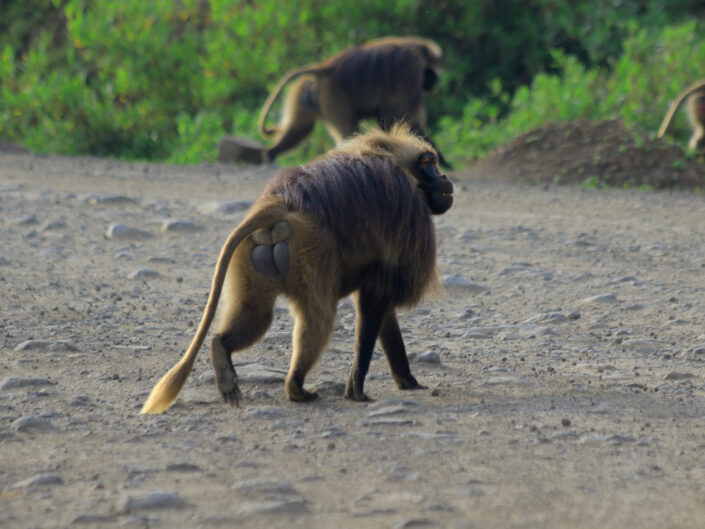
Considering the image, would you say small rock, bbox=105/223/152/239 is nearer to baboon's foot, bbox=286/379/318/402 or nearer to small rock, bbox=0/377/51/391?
small rock, bbox=0/377/51/391

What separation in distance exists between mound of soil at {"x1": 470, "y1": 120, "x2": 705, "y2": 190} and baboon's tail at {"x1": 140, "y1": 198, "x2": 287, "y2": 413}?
21.3ft

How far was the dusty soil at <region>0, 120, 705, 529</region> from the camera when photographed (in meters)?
2.91

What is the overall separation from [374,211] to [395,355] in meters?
0.62

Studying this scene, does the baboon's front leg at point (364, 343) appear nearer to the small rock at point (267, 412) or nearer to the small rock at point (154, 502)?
the small rock at point (267, 412)

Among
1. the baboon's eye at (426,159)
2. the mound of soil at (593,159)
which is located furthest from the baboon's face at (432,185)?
the mound of soil at (593,159)

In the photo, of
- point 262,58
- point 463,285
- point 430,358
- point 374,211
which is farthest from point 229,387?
point 262,58

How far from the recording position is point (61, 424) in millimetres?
3627

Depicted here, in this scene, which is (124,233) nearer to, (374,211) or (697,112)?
(374,211)

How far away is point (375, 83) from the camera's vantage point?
32.4 ft

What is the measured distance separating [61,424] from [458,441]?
4.43 ft

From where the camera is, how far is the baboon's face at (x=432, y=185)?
4215 millimetres

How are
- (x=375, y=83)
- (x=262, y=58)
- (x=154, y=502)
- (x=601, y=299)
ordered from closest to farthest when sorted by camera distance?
(x=154, y=502) < (x=601, y=299) < (x=375, y=83) < (x=262, y=58)

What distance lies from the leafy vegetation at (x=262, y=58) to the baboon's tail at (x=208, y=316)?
8953 mm

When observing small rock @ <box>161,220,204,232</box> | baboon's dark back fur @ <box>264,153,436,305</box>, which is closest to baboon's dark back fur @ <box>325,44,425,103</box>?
small rock @ <box>161,220,204,232</box>
